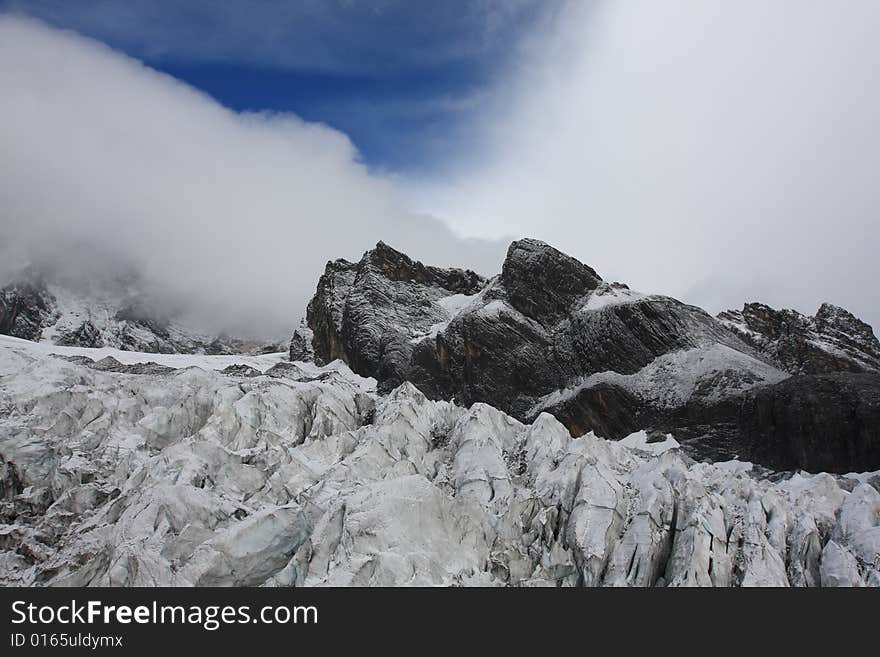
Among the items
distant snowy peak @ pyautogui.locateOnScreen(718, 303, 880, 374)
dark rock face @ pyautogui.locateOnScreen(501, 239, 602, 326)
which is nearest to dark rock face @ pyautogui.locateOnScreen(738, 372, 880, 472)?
distant snowy peak @ pyautogui.locateOnScreen(718, 303, 880, 374)

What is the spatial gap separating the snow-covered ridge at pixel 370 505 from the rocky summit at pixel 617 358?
1442 cm

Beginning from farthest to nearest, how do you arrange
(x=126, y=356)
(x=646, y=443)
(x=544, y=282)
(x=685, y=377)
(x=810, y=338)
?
(x=544, y=282) < (x=810, y=338) < (x=126, y=356) < (x=685, y=377) < (x=646, y=443)

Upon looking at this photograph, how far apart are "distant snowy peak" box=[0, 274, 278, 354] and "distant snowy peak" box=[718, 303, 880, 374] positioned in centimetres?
10058

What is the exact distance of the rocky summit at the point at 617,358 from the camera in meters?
A: 67.3

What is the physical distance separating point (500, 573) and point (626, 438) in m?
46.2

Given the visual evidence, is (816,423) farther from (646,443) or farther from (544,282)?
(544,282)

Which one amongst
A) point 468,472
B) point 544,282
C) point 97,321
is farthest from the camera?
point 97,321

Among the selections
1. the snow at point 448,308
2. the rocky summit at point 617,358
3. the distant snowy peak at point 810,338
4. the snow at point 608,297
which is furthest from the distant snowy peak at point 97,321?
the distant snowy peak at point 810,338

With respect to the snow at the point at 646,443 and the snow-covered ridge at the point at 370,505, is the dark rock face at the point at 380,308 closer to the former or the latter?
the snow at the point at 646,443

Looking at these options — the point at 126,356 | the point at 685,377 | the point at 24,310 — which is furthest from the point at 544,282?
the point at 24,310

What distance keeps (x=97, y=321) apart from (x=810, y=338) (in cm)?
14854

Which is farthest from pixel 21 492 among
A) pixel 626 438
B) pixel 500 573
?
pixel 626 438

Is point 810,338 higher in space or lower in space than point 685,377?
higher

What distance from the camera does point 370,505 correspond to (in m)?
34.1
